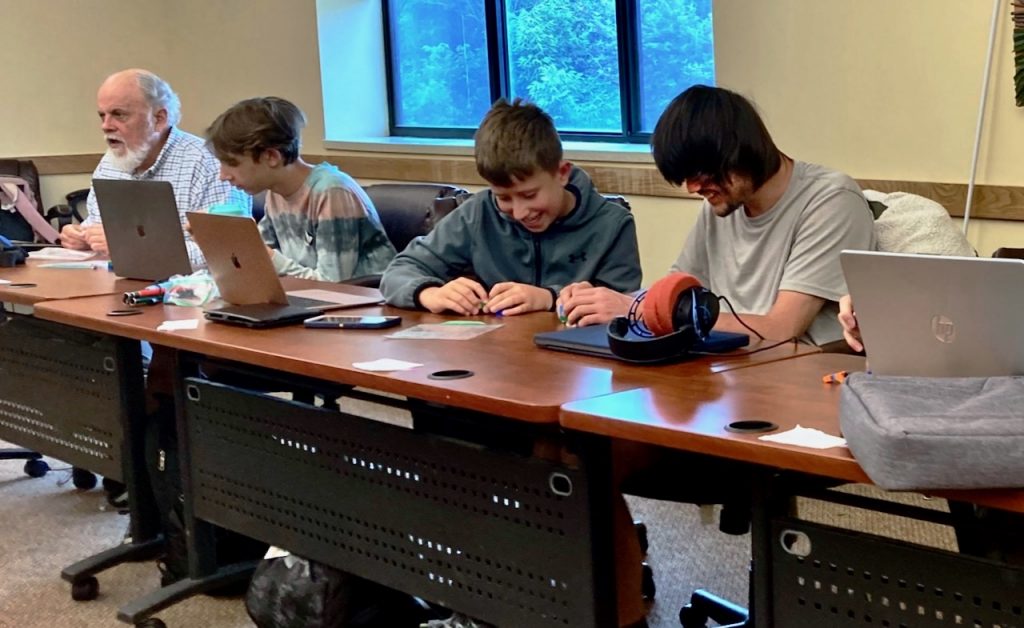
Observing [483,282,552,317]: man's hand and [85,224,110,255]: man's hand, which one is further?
[85,224,110,255]: man's hand

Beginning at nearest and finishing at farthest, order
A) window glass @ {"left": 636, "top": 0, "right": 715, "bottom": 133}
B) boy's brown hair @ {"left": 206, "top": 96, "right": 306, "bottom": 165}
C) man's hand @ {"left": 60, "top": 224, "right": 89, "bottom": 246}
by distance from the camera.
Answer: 1. boy's brown hair @ {"left": 206, "top": 96, "right": 306, "bottom": 165}
2. man's hand @ {"left": 60, "top": 224, "right": 89, "bottom": 246}
3. window glass @ {"left": 636, "top": 0, "right": 715, "bottom": 133}

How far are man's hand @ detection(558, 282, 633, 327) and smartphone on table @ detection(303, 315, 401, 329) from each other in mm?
347

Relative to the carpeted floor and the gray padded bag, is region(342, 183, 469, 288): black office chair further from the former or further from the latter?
the gray padded bag

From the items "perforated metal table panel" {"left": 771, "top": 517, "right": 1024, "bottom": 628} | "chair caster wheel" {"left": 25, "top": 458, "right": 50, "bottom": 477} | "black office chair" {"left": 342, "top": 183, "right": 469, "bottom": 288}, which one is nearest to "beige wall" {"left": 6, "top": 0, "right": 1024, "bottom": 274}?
"black office chair" {"left": 342, "top": 183, "right": 469, "bottom": 288}

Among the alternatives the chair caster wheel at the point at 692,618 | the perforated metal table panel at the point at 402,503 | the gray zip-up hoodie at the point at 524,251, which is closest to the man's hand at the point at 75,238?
the perforated metal table panel at the point at 402,503

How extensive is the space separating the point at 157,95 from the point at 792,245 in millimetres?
2267

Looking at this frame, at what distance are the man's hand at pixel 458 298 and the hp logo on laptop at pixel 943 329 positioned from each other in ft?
3.72

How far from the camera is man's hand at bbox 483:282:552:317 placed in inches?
92.4

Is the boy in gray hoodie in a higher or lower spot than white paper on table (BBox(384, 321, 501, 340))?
higher

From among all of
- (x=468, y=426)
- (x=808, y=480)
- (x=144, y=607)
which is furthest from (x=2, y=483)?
(x=808, y=480)

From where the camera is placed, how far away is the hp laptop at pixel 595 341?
1.90m

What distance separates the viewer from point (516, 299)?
7.70ft

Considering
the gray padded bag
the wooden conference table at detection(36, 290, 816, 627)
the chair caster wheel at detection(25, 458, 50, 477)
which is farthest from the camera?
the chair caster wheel at detection(25, 458, 50, 477)

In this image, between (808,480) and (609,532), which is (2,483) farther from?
(808,480)
